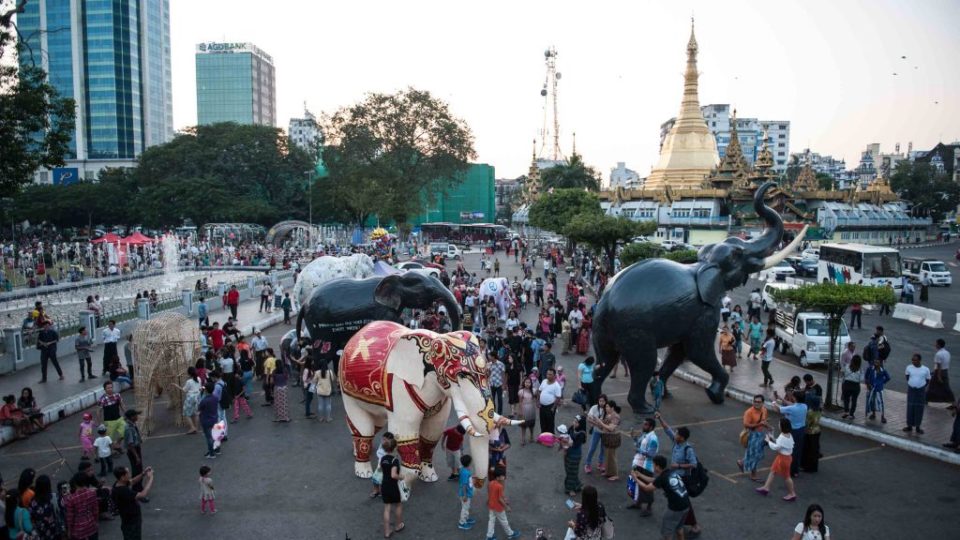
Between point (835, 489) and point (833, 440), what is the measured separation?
1998mm

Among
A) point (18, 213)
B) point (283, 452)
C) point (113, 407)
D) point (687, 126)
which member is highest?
point (687, 126)

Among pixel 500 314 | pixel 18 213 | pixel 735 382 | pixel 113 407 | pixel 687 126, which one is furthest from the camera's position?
pixel 687 126

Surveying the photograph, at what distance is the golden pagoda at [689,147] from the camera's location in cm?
5784

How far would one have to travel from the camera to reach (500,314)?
2020cm

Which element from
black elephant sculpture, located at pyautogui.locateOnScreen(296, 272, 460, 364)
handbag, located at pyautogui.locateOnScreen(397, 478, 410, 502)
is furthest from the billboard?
handbag, located at pyautogui.locateOnScreen(397, 478, 410, 502)

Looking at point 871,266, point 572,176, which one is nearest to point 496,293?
point 871,266

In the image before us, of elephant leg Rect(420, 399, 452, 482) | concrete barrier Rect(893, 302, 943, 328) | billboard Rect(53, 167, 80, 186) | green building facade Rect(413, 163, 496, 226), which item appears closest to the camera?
elephant leg Rect(420, 399, 452, 482)

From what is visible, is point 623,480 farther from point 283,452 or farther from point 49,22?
point 49,22

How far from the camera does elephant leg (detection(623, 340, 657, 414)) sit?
36.6ft

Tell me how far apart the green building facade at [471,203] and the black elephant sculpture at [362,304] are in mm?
68490

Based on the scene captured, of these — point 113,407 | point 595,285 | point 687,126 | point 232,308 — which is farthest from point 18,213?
point 687,126

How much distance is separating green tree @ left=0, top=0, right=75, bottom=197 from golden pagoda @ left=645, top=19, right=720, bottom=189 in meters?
50.7

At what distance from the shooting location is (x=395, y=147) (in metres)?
44.8

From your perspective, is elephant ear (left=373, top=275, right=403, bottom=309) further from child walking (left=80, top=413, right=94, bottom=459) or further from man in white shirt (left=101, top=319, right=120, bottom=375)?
man in white shirt (left=101, top=319, right=120, bottom=375)
